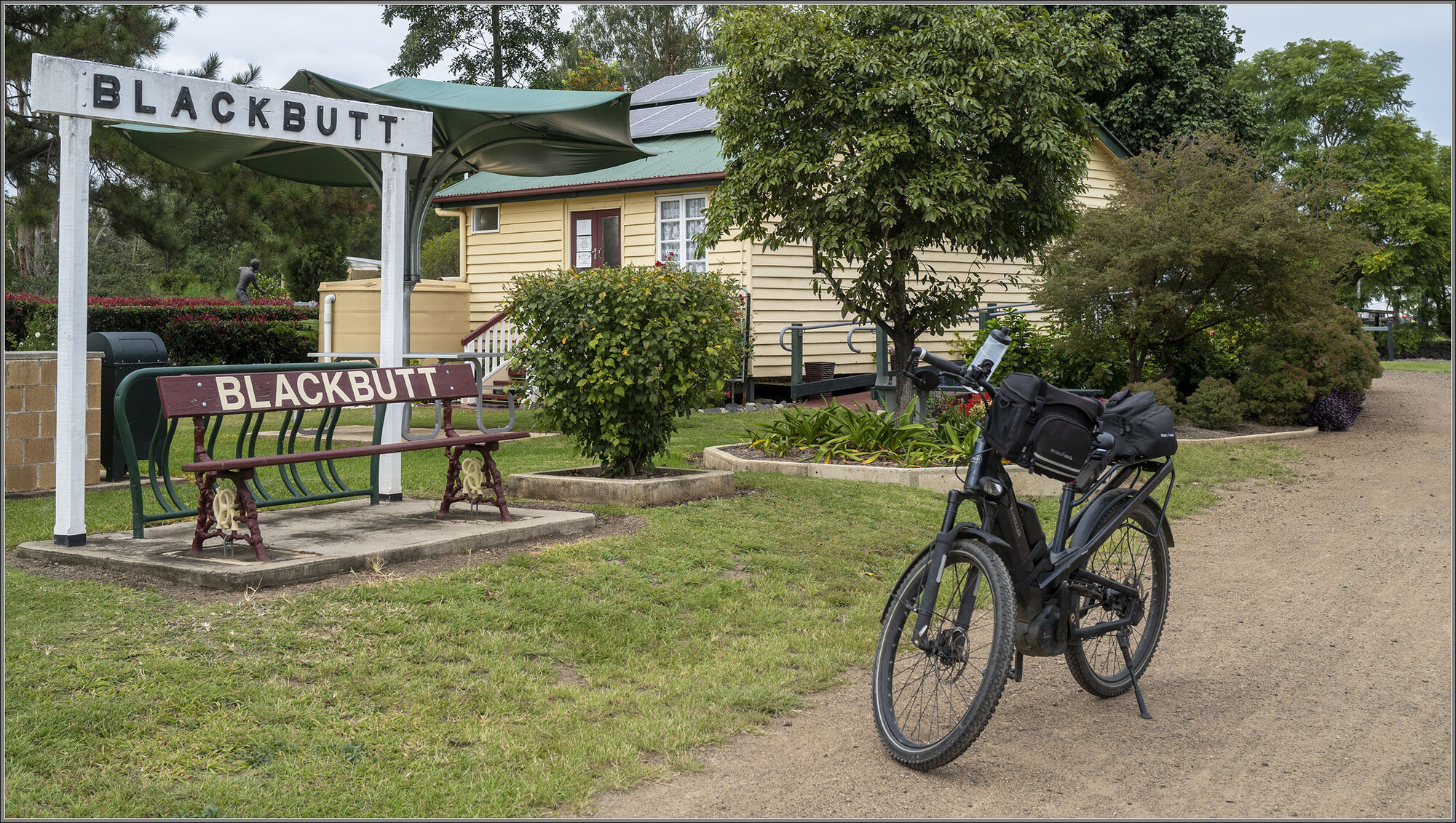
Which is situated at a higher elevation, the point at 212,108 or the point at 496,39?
the point at 496,39

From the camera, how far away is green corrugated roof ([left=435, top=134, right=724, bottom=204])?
17438 millimetres

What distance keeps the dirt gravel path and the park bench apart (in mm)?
3121

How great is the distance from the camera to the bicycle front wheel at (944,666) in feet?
12.8

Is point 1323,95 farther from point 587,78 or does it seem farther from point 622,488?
point 622,488

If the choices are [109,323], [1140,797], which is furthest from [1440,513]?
[109,323]

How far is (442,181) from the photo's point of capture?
1223 centimetres

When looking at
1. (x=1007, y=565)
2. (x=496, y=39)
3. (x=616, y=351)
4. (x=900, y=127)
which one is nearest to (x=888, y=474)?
(x=616, y=351)

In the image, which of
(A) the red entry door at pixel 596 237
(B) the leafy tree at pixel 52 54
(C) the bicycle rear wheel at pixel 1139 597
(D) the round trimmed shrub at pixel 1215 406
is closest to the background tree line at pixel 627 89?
(B) the leafy tree at pixel 52 54

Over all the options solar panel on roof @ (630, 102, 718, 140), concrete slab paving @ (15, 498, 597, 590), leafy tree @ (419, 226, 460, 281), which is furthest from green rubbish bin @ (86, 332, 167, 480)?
leafy tree @ (419, 226, 460, 281)

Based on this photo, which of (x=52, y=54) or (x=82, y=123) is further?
(x=52, y=54)

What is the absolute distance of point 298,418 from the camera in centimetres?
757

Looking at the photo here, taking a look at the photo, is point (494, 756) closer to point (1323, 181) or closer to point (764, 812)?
point (764, 812)

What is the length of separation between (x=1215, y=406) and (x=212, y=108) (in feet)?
39.4

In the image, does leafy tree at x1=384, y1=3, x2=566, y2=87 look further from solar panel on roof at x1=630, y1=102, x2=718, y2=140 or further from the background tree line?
solar panel on roof at x1=630, y1=102, x2=718, y2=140
